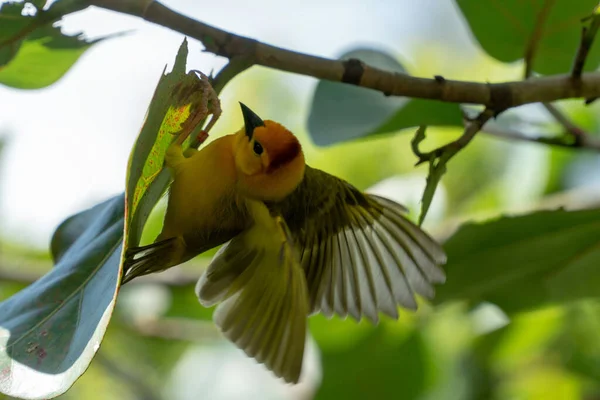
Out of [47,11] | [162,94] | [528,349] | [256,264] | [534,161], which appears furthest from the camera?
[534,161]

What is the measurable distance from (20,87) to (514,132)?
95cm

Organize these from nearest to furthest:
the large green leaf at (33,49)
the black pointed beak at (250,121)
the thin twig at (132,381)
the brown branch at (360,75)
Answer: the brown branch at (360,75) < the large green leaf at (33,49) < the black pointed beak at (250,121) < the thin twig at (132,381)

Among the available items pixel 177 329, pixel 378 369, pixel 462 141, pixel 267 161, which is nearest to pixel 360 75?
pixel 462 141

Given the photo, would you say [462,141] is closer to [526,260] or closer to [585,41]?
[585,41]

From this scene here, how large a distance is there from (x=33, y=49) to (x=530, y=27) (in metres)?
0.87

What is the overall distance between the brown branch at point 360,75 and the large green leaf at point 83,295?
0.08 meters

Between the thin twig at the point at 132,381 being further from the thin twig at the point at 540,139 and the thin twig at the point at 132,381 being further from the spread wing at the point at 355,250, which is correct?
the thin twig at the point at 540,139

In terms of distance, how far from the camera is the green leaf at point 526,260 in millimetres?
1438

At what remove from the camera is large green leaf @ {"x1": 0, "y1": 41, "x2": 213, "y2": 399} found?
0.82 meters

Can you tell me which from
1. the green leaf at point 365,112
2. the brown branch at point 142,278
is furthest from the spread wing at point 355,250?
the brown branch at point 142,278

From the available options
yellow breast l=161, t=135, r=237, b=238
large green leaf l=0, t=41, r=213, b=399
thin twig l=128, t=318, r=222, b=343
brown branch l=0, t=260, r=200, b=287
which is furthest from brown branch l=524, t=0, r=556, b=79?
thin twig l=128, t=318, r=222, b=343

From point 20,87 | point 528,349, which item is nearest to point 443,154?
point 20,87

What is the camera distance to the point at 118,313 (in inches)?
103

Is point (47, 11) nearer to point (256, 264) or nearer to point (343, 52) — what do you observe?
point (256, 264)
